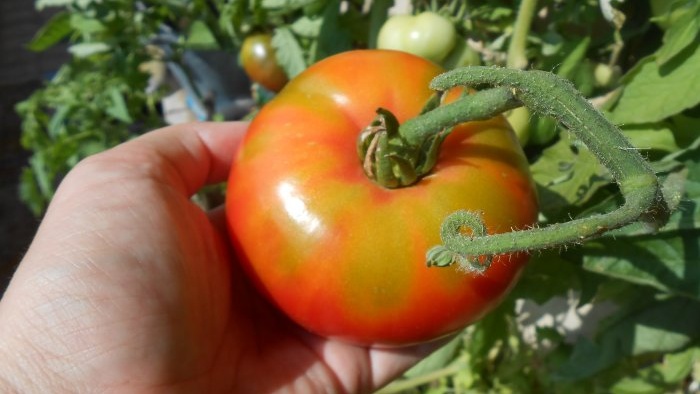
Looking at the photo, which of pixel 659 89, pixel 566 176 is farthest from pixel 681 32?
pixel 566 176

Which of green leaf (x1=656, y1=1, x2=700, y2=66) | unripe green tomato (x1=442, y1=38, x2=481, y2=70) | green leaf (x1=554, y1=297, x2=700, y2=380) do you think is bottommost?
green leaf (x1=554, y1=297, x2=700, y2=380)

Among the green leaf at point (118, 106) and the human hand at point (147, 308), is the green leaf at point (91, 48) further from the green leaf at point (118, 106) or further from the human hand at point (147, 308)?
the human hand at point (147, 308)

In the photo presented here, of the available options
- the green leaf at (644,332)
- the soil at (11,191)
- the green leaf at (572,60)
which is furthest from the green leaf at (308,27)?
the soil at (11,191)

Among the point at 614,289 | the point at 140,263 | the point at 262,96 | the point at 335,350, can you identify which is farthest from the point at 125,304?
the point at 262,96

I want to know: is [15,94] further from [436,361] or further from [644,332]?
[644,332]

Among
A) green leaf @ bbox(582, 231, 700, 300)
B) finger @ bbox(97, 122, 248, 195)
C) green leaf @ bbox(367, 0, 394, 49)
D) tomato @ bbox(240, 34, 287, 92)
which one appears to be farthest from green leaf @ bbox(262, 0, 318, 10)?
green leaf @ bbox(582, 231, 700, 300)

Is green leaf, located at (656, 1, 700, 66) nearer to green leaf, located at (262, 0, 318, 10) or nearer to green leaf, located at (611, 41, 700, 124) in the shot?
green leaf, located at (611, 41, 700, 124)

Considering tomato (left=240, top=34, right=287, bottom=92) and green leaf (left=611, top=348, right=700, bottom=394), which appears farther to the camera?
tomato (left=240, top=34, right=287, bottom=92)
